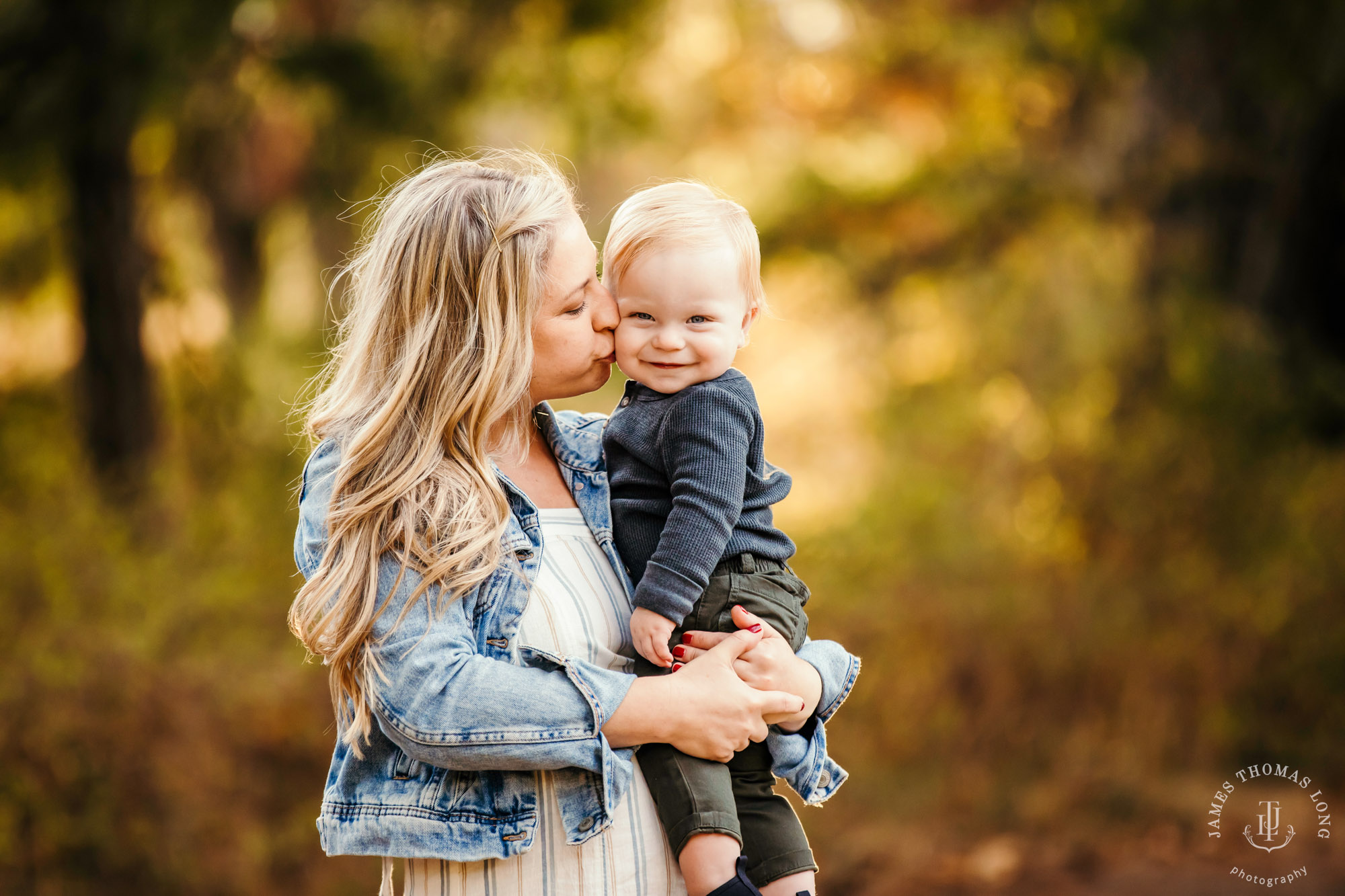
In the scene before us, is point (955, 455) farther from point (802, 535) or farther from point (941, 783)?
point (941, 783)

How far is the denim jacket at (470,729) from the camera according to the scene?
1469 mm

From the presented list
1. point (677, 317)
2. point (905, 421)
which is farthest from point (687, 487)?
point (905, 421)

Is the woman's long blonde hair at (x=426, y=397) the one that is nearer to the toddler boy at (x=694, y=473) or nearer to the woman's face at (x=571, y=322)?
the woman's face at (x=571, y=322)

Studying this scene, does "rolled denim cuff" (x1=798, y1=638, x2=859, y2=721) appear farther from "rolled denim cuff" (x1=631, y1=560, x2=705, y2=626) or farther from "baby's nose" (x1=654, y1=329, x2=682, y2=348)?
"baby's nose" (x1=654, y1=329, x2=682, y2=348)

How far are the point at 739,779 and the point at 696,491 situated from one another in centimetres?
48

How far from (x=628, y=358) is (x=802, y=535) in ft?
15.3

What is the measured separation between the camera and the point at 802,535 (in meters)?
6.34

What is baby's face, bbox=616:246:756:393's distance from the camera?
5.78 feet

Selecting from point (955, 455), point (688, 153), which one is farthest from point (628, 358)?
point (688, 153)

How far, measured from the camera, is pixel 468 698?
146 centimetres

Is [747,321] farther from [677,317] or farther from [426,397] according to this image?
[426,397]

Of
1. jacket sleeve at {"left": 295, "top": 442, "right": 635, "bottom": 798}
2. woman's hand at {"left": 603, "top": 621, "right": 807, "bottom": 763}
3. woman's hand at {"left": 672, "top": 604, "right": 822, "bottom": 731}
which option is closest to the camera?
jacket sleeve at {"left": 295, "top": 442, "right": 635, "bottom": 798}

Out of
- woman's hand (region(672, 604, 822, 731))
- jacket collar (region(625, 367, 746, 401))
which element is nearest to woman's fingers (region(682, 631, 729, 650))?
woman's hand (region(672, 604, 822, 731))

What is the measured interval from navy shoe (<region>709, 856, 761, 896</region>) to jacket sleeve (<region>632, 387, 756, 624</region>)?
374mm
